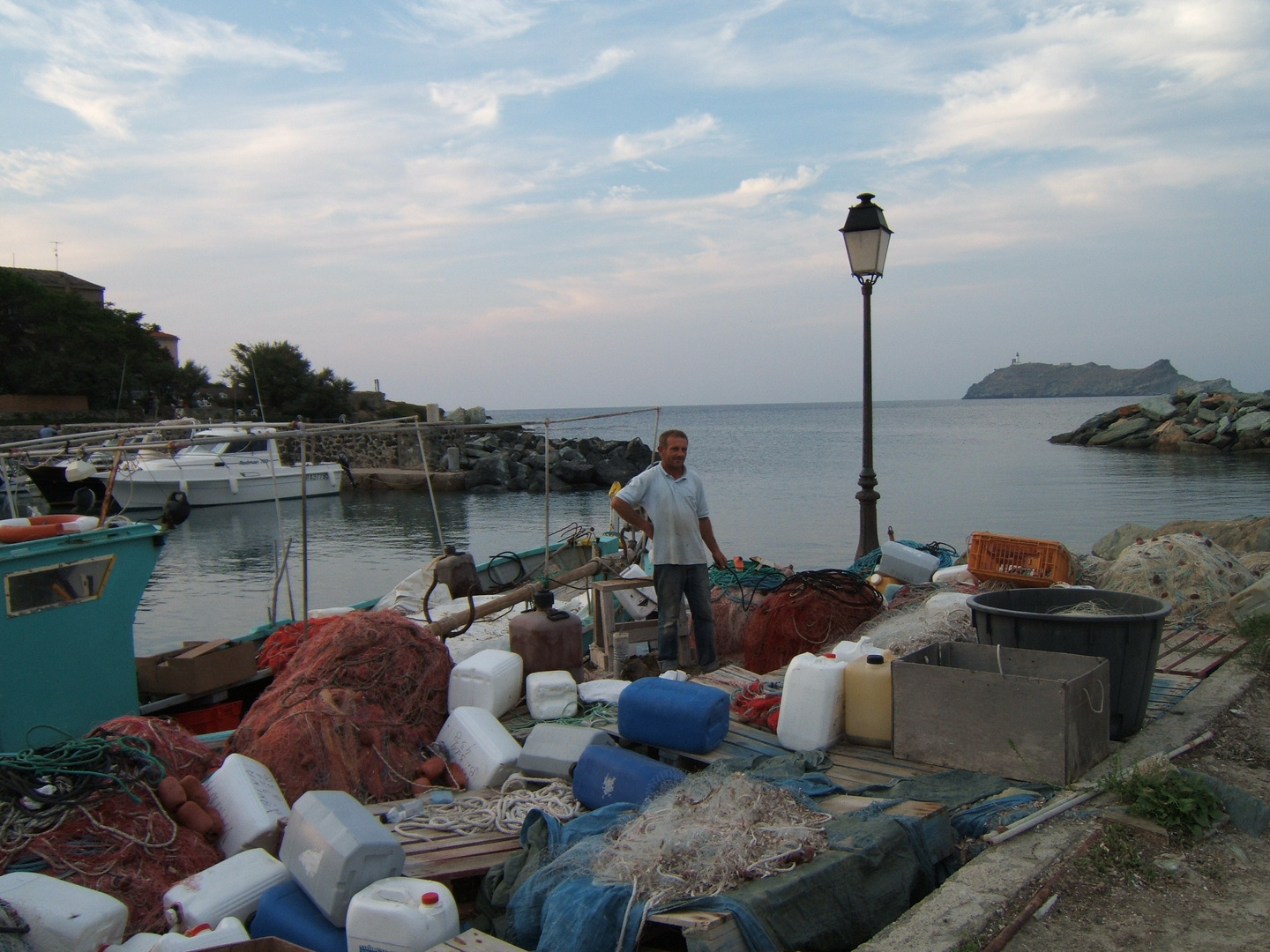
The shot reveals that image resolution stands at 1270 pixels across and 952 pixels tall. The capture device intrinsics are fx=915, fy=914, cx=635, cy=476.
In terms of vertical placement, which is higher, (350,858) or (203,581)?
(350,858)

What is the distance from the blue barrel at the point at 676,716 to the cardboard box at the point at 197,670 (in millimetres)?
3940

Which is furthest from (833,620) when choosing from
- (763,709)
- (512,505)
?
(512,505)

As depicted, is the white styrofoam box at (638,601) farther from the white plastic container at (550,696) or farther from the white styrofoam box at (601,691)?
the white plastic container at (550,696)

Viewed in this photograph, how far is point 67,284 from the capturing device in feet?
234

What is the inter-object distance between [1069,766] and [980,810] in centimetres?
49

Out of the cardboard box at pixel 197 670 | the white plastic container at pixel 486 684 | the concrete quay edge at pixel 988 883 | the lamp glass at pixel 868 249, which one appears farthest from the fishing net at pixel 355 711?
the lamp glass at pixel 868 249

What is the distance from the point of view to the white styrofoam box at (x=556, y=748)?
4.86 meters

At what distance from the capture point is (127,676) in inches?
262

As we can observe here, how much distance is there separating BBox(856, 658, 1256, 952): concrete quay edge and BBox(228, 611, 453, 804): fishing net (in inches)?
126

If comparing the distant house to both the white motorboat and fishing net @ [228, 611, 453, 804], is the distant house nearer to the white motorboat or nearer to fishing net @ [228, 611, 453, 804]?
the white motorboat

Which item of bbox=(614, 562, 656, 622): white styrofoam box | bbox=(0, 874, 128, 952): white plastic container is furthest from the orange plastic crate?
bbox=(0, 874, 128, 952): white plastic container

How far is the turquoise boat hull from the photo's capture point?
19.3 feet

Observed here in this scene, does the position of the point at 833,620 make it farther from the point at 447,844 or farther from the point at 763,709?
the point at 447,844

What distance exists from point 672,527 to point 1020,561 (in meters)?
3.33
